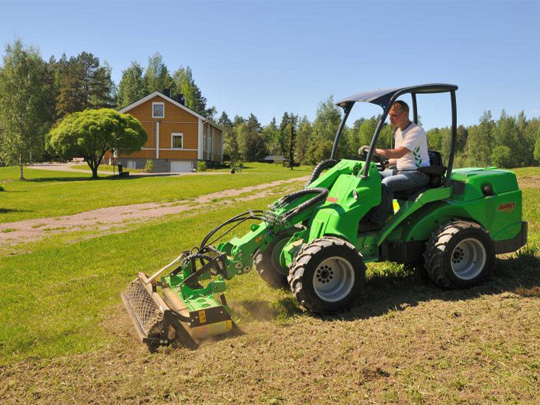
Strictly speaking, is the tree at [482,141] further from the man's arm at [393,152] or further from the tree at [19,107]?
the man's arm at [393,152]

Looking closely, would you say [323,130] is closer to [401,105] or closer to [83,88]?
[83,88]

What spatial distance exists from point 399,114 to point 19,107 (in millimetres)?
45555

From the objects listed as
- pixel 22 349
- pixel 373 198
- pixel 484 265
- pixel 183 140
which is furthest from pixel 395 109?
pixel 183 140

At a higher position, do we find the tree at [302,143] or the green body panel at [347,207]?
the tree at [302,143]

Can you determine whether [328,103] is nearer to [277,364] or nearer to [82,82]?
[82,82]

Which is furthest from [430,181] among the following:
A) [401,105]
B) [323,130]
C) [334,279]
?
[323,130]

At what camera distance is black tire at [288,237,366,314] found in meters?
5.71

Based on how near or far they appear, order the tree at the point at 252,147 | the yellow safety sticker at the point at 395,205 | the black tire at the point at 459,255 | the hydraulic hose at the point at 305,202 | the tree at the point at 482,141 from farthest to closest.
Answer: the tree at the point at 252,147 → the tree at the point at 482,141 → the yellow safety sticker at the point at 395,205 → the black tire at the point at 459,255 → the hydraulic hose at the point at 305,202

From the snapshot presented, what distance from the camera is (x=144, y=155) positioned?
58875mm

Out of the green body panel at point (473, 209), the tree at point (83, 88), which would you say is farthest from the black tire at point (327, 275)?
the tree at point (83, 88)

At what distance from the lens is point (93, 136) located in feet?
140

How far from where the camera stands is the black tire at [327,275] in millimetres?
5715

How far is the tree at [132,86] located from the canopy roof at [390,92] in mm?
81988

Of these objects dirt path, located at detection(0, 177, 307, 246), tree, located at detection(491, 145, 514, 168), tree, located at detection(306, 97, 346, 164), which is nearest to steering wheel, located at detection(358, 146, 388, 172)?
dirt path, located at detection(0, 177, 307, 246)
